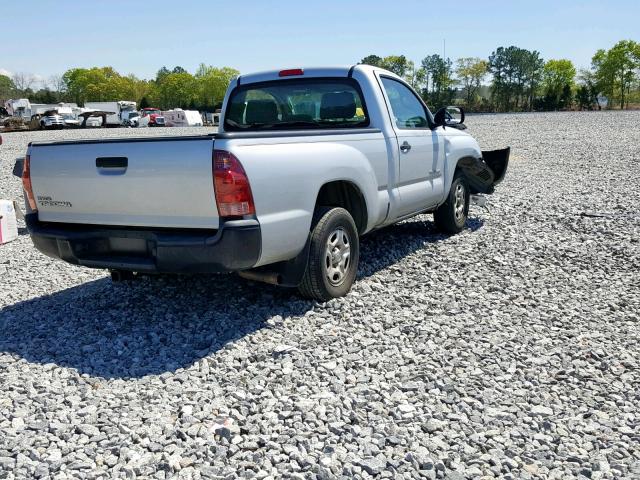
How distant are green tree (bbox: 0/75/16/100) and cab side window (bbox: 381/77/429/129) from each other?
118509mm

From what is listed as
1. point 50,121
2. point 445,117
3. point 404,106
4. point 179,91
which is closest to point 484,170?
point 445,117

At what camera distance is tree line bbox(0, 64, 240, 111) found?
364 ft

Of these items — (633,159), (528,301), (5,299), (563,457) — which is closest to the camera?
(563,457)

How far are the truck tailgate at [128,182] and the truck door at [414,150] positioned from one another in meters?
2.47

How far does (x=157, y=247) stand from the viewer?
4.15 meters

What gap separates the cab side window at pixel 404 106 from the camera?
613 cm

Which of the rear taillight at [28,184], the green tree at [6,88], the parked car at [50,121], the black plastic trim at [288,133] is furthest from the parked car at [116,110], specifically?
the black plastic trim at [288,133]

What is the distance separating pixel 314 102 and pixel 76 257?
2.69m

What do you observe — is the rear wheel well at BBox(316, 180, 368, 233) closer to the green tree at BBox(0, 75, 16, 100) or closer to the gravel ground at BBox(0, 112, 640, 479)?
the gravel ground at BBox(0, 112, 640, 479)

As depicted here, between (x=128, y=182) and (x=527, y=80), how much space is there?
11093 cm

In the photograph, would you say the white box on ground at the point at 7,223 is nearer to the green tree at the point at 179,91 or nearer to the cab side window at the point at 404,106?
the cab side window at the point at 404,106

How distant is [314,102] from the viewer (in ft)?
19.5

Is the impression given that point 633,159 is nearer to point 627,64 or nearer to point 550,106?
point 550,106

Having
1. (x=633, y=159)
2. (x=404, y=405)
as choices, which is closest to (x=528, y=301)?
(x=404, y=405)
